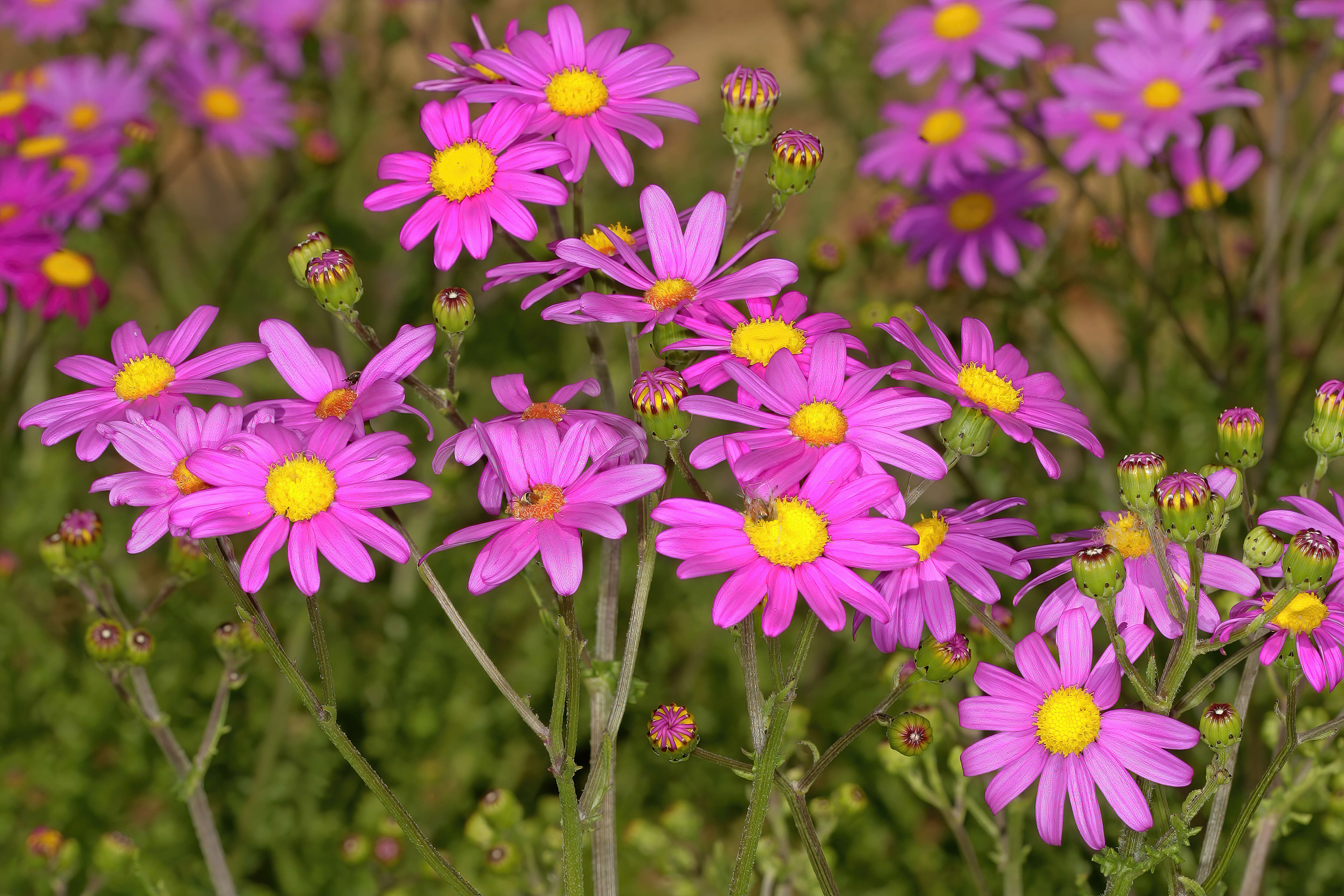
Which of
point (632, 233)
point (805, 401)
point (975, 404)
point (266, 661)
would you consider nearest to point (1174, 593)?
point (975, 404)

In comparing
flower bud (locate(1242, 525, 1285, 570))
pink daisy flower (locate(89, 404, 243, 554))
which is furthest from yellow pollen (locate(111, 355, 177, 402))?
flower bud (locate(1242, 525, 1285, 570))

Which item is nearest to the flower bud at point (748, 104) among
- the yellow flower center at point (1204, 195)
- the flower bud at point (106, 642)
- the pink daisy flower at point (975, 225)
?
the flower bud at point (106, 642)

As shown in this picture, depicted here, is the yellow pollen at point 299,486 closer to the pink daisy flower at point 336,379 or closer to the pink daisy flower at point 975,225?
the pink daisy flower at point 336,379

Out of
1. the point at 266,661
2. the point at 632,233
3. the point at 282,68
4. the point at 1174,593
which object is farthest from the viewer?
the point at 282,68

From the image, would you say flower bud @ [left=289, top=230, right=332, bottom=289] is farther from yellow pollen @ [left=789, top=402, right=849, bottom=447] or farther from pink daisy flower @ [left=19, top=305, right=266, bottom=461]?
yellow pollen @ [left=789, top=402, right=849, bottom=447]

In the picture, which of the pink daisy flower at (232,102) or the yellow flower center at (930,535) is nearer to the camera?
the yellow flower center at (930,535)

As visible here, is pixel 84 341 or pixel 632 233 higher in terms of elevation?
pixel 632 233

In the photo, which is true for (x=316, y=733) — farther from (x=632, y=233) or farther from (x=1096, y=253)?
(x=1096, y=253)
